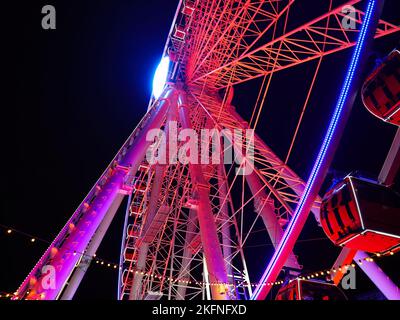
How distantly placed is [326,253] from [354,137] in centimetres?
667

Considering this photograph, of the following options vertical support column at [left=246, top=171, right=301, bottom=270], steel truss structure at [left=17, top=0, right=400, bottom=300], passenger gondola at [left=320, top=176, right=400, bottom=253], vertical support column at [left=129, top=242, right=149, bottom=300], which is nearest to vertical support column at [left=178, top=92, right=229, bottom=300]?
steel truss structure at [left=17, top=0, right=400, bottom=300]

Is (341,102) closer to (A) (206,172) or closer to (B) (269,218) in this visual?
(B) (269,218)

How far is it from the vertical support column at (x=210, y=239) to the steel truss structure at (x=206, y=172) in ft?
0.09

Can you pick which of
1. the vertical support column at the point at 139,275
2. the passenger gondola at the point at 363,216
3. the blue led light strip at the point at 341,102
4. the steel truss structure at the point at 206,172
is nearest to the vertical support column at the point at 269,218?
the steel truss structure at the point at 206,172

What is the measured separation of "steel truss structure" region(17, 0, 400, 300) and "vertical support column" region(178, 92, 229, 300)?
3 cm

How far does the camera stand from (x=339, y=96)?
571 cm

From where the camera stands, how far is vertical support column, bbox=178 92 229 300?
872cm

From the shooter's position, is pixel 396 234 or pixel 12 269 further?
pixel 12 269

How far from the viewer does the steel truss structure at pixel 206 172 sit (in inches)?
381

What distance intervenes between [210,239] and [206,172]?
23.8ft

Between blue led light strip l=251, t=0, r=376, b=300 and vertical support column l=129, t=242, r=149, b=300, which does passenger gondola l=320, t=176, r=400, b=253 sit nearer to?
blue led light strip l=251, t=0, r=376, b=300

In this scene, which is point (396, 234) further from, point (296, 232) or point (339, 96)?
point (339, 96)

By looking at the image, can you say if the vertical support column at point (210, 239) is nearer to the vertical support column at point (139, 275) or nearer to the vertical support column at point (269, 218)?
the vertical support column at point (269, 218)

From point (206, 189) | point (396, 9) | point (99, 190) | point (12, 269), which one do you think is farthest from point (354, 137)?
point (12, 269)
